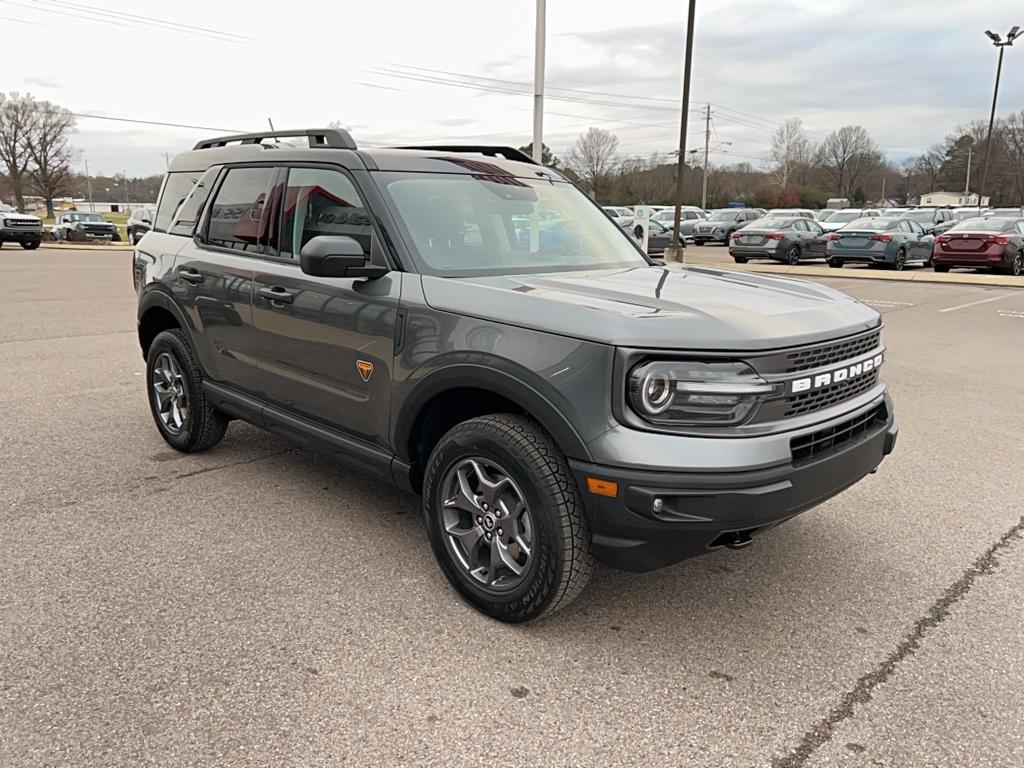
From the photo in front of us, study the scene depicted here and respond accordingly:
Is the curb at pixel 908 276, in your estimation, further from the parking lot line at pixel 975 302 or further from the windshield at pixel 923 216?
the windshield at pixel 923 216

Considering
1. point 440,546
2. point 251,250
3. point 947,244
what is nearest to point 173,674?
A: point 440,546

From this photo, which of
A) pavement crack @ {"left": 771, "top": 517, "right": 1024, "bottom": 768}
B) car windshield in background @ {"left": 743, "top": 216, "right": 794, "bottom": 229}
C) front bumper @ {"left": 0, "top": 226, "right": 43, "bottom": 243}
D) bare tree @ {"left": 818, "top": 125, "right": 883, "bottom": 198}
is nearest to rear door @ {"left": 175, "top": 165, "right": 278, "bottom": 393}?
pavement crack @ {"left": 771, "top": 517, "right": 1024, "bottom": 768}

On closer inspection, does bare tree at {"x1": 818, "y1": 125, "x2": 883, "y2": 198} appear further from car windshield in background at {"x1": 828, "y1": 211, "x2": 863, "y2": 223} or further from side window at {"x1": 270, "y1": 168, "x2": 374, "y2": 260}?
side window at {"x1": 270, "y1": 168, "x2": 374, "y2": 260}

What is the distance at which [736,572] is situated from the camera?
3.61 metres

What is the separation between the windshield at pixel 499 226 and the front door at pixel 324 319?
21 cm

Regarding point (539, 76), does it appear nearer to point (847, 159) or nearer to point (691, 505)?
point (691, 505)

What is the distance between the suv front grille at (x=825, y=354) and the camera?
282cm

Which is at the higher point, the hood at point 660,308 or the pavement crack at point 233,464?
the hood at point 660,308

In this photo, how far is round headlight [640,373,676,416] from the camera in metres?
2.64

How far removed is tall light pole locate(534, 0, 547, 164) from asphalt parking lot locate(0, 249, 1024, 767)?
8054mm

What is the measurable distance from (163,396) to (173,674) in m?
2.86

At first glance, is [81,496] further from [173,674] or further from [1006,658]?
[1006,658]

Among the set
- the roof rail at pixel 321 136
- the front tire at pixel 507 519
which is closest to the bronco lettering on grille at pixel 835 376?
the front tire at pixel 507 519

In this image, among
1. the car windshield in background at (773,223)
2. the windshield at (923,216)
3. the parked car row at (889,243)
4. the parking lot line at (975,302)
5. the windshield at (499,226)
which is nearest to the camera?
the windshield at (499,226)
